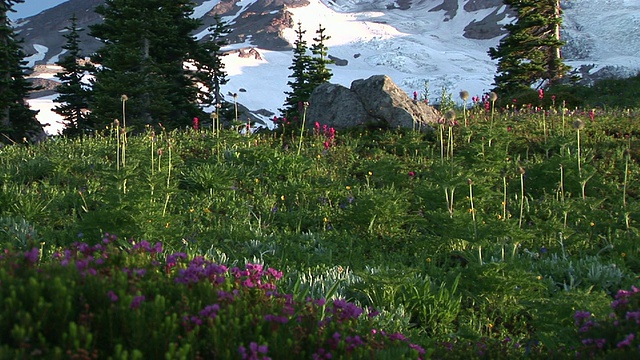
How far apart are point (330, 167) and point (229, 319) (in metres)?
7.56

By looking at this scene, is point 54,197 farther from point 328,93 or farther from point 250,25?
point 250,25

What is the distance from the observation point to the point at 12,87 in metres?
26.8

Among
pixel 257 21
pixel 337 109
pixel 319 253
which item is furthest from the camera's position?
pixel 257 21

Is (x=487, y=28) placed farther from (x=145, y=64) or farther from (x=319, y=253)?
(x=319, y=253)

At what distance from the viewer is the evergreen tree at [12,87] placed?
2489 centimetres

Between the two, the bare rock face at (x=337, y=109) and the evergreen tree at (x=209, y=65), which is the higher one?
the evergreen tree at (x=209, y=65)

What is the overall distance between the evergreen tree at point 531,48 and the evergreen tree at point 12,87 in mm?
23914

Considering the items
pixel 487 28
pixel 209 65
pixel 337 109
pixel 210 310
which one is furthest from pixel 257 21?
pixel 210 310

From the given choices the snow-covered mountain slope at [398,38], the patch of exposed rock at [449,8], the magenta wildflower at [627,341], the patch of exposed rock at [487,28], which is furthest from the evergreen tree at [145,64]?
the patch of exposed rock at [449,8]

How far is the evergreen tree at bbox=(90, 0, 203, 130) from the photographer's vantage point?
23.5 metres

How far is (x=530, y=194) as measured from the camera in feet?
27.8

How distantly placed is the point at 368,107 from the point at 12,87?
20.8 m

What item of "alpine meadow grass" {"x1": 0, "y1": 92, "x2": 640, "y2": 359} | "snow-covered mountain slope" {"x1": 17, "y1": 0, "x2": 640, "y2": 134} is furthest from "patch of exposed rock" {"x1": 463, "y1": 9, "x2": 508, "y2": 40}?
"alpine meadow grass" {"x1": 0, "y1": 92, "x2": 640, "y2": 359}

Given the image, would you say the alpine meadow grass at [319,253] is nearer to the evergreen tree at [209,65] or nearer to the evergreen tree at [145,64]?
the evergreen tree at [145,64]
